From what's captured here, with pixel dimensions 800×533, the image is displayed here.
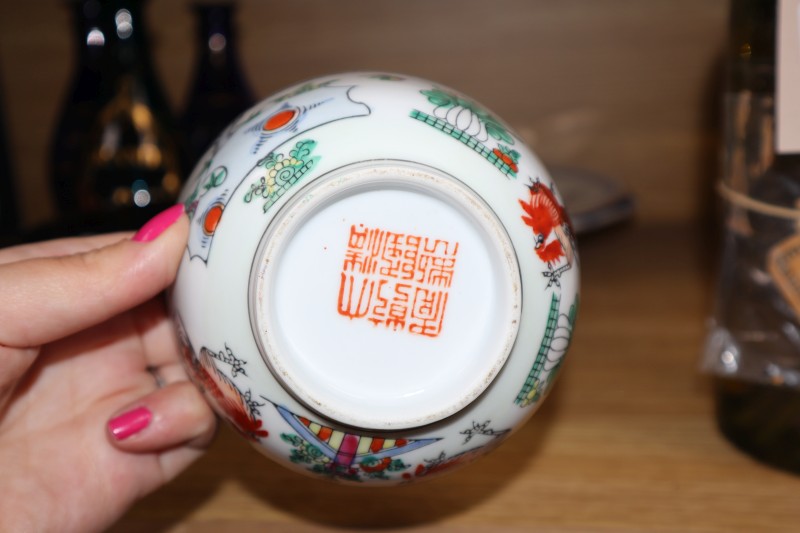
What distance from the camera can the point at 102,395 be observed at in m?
0.79

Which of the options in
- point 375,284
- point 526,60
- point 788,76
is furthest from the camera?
point 526,60

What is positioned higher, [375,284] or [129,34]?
[129,34]

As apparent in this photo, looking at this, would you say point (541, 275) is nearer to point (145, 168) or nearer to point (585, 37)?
point (145, 168)

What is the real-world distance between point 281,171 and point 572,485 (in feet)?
1.40

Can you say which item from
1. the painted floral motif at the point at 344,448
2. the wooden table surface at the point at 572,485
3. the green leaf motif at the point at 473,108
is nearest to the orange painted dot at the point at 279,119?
the green leaf motif at the point at 473,108

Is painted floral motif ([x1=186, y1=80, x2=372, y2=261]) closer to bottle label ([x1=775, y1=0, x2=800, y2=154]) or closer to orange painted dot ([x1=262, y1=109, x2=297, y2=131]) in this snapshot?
orange painted dot ([x1=262, y1=109, x2=297, y2=131])

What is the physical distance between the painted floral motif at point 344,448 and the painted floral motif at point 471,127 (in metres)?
0.22

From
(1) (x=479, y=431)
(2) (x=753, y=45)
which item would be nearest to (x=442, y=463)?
(1) (x=479, y=431)

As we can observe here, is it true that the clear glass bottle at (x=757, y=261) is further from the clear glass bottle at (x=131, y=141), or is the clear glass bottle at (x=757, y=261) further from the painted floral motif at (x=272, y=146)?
the clear glass bottle at (x=131, y=141)

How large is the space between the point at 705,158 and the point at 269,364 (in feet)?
3.57

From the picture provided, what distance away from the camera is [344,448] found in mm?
585

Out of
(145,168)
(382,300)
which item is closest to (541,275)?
(382,300)

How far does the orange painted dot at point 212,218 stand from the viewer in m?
0.58

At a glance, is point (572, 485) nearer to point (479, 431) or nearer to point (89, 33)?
point (479, 431)
